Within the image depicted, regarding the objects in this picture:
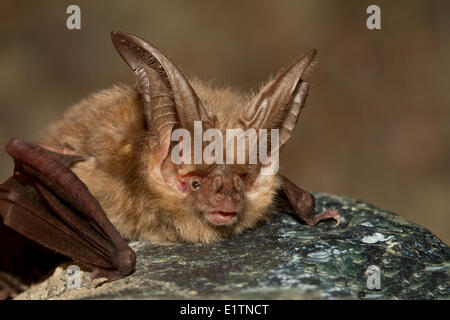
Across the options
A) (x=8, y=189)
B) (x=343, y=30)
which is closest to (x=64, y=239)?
(x=8, y=189)

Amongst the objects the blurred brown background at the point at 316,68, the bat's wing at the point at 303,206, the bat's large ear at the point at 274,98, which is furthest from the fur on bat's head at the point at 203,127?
the blurred brown background at the point at 316,68

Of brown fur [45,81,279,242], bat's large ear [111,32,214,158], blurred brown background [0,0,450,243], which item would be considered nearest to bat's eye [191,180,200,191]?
brown fur [45,81,279,242]

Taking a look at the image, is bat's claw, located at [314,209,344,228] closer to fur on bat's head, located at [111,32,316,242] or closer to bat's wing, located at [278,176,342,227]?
bat's wing, located at [278,176,342,227]

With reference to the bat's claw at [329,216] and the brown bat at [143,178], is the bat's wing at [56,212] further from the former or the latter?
the bat's claw at [329,216]

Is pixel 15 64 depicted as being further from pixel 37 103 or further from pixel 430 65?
pixel 430 65

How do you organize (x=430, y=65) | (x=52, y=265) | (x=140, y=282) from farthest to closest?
(x=430, y=65) < (x=52, y=265) < (x=140, y=282)

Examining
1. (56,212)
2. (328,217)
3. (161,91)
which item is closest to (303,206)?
(328,217)

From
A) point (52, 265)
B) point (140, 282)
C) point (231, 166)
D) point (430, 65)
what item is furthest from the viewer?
point (430, 65)
